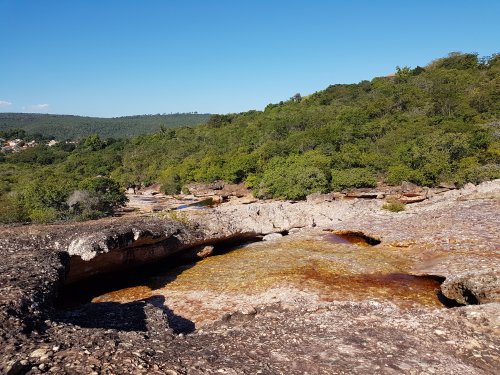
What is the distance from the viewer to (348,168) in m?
55.4

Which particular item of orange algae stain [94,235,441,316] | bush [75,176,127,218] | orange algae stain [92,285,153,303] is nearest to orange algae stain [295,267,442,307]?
orange algae stain [94,235,441,316]

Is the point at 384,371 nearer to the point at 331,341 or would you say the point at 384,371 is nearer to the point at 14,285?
the point at 331,341

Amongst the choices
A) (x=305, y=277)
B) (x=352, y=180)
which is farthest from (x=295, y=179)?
(x=305, y=277)

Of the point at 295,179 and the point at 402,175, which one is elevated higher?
the point at 402,175

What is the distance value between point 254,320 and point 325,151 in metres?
49.9

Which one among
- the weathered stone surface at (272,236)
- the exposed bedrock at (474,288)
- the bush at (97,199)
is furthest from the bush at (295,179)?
the exposed bedrock at (474,288)

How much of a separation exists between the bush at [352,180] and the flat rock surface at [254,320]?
76.2 feet

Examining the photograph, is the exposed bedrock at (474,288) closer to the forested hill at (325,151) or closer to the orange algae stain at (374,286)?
the orange algae stain at (374,286)

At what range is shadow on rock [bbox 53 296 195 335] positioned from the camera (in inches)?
558

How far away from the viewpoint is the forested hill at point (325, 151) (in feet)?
159

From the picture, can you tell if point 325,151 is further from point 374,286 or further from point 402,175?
→ point 374,286

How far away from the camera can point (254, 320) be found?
14344 mm

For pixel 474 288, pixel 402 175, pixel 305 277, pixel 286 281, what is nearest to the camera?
pixel 474 288

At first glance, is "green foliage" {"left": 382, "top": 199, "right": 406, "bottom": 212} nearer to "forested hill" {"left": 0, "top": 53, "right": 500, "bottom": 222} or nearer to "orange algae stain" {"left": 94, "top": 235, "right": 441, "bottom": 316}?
"orange algae stain" {"left": 94, "top": 235, "right": 441, "bottom": 316}
